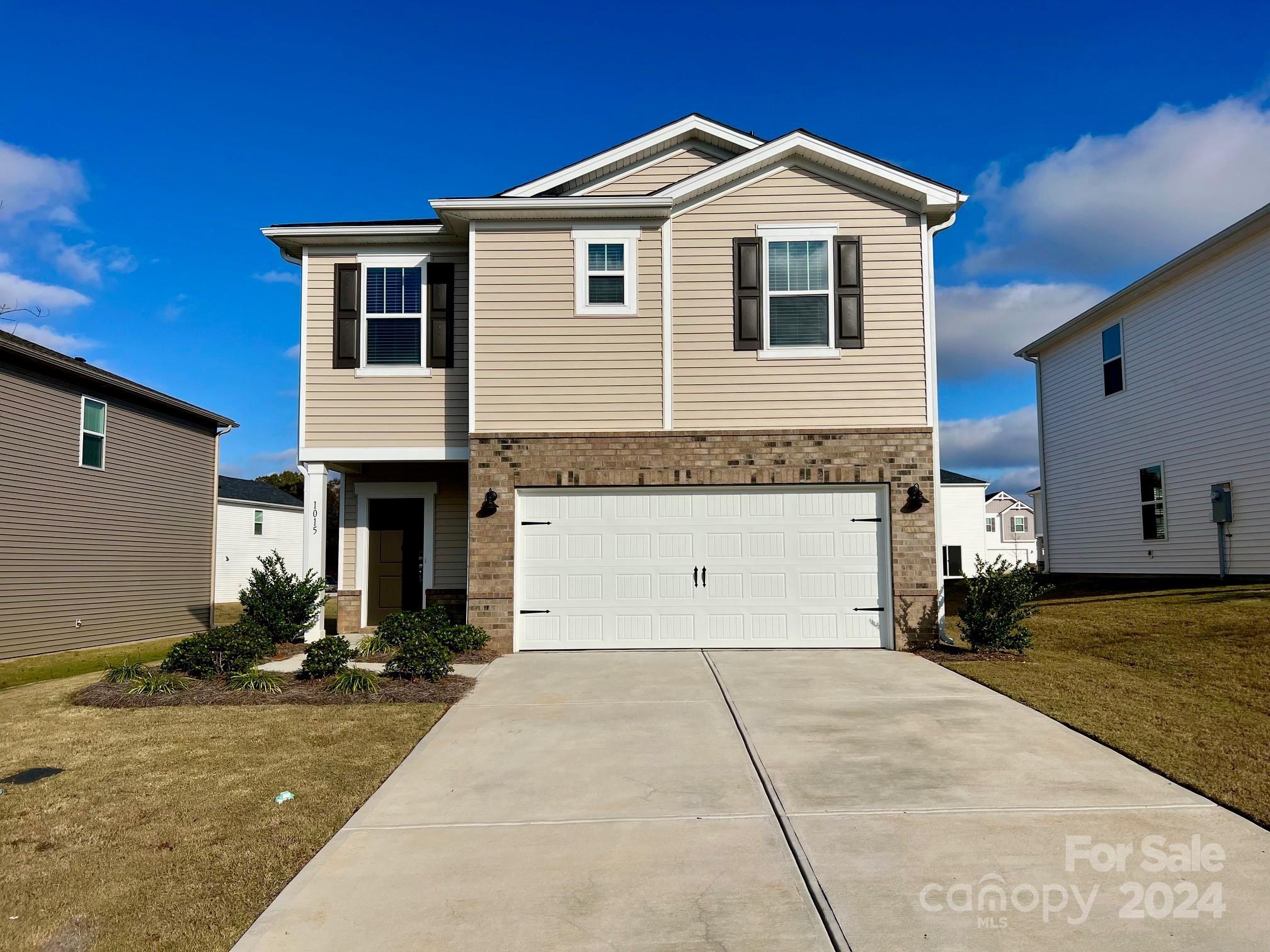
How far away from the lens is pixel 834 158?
456 inches

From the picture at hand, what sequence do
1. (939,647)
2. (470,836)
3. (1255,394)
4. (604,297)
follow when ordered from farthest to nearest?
1. (1255,394)
2. (604,297)
3. (939,647)
4. (470,836)

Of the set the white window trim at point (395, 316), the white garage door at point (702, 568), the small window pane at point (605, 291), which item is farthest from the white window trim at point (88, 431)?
the small window pane at point (605, 291)

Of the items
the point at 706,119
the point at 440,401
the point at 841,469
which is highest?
the point at 706,119

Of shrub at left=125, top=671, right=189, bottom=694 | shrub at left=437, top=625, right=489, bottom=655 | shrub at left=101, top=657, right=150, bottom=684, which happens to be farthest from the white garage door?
shrub at left=101, top=657, right=150, bottom=684

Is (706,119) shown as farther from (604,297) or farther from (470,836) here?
(470,836)

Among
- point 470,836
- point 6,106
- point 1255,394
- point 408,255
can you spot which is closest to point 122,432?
point 6,106

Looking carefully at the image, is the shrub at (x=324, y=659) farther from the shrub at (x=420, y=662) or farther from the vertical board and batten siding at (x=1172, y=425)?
the vertical board and batten siding at (x=1172, y=425)

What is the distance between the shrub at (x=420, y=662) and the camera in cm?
898

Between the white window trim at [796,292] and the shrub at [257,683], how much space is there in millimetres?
7358

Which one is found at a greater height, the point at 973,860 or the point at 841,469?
the point at 841,469

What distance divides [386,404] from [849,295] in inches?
277

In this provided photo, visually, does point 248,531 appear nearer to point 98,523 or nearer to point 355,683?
point 98,523

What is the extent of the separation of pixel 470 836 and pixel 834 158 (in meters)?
10.2

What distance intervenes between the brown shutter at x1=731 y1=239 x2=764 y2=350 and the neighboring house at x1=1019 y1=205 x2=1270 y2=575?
9.16 meters
